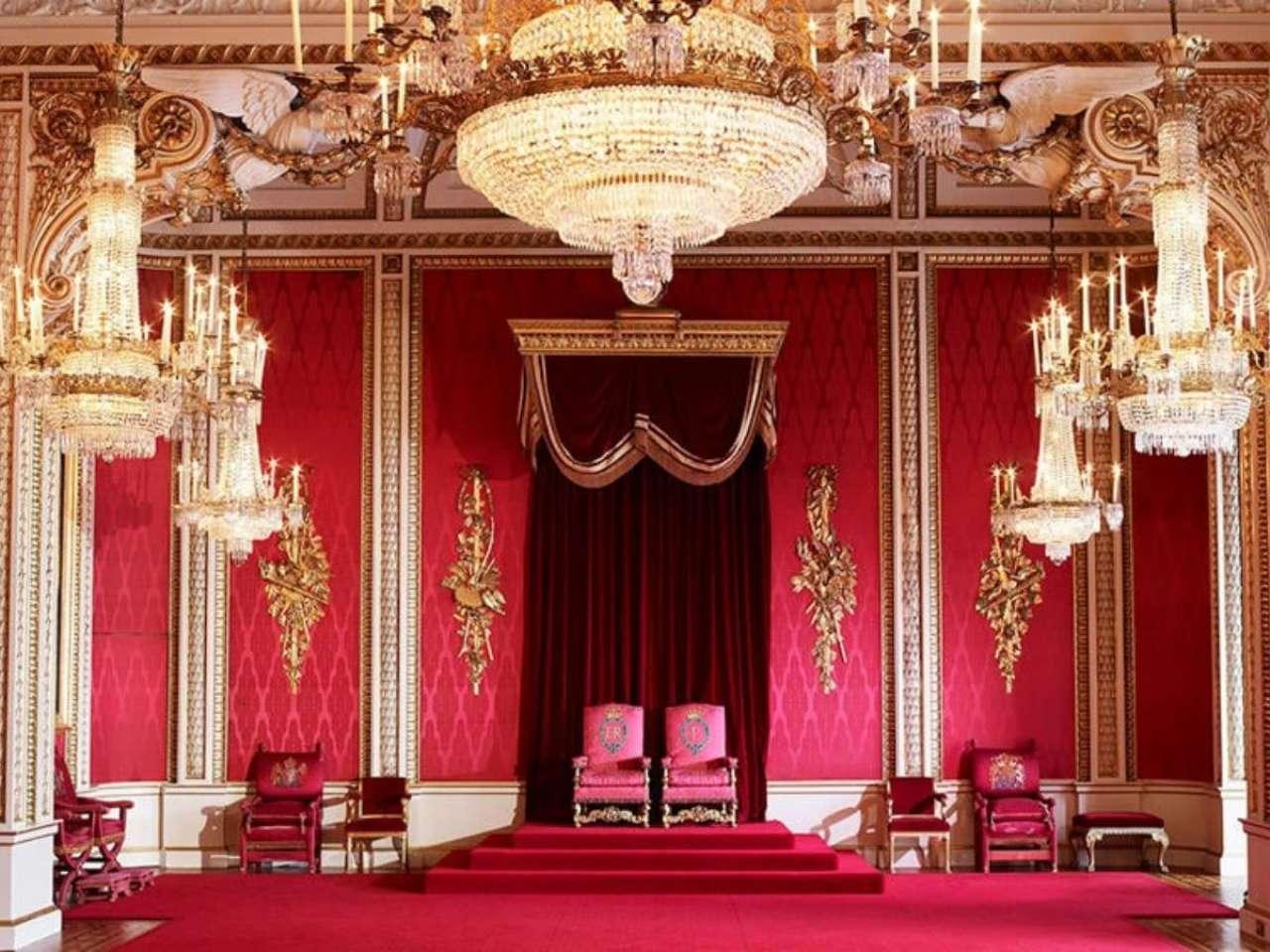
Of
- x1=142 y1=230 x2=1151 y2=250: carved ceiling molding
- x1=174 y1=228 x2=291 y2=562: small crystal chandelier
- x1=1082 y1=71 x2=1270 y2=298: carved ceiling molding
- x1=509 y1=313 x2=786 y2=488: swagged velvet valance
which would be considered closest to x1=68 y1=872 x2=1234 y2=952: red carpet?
x1=174 y1=228 x2=291 y2=562: small crystal chandelier

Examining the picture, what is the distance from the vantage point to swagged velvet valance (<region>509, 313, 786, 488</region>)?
13477mm

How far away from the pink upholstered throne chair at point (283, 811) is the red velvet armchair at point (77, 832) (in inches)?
39.6

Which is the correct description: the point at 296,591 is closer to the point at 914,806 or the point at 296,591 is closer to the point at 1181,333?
the point at 914,806

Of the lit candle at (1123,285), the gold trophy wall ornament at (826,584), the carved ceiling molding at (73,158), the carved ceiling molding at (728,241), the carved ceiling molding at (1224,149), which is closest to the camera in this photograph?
the lit candle at (1123,285)

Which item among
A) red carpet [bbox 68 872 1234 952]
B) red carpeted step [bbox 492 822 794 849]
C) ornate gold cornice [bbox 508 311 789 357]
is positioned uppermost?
ornate gold cornice [bbox 508 311 789 357]

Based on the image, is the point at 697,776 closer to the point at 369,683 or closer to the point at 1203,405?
the point at 369,683

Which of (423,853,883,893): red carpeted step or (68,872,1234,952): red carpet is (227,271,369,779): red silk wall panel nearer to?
(68,872,1234,952): red carpet

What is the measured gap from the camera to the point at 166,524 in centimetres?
1395

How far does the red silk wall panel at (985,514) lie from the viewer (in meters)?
13.8

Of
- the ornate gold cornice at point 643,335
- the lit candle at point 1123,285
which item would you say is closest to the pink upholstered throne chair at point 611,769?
the ornate gold cornice at point 643,335

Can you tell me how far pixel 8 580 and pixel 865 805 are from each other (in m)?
6.39

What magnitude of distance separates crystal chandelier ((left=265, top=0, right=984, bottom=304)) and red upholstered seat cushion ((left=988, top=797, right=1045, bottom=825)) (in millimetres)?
7614

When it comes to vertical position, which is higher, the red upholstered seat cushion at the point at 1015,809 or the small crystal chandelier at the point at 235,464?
the small crystal chandelier at the point at 235,464

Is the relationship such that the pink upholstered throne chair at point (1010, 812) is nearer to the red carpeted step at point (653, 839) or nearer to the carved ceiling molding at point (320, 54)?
the red carpeted step at point (653, 839)
